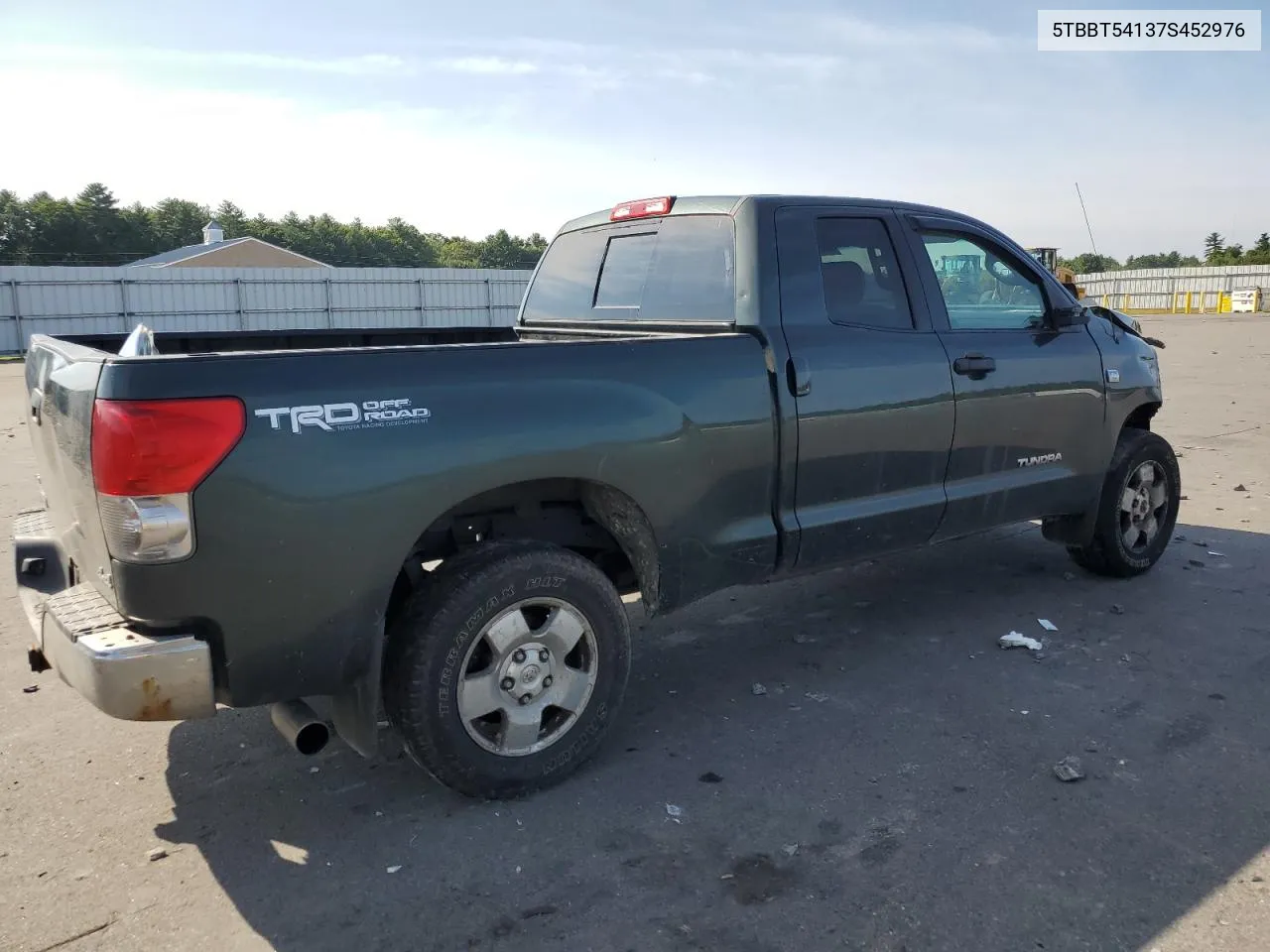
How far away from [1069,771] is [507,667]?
1949mm

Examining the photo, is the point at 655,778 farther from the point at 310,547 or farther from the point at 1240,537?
the point at 1240,537

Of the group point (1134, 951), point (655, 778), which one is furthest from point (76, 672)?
point (1134, 951)

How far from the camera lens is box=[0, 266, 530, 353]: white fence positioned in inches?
1174

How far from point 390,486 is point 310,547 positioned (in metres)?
0.29

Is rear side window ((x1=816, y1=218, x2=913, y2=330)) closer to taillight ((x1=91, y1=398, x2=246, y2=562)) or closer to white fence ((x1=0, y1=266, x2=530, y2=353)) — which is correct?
taillight ((x1=91, y1=398, x2=246, y2=562))

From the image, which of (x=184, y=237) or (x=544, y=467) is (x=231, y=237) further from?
(x=544, y=467)

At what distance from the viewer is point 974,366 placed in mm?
4637

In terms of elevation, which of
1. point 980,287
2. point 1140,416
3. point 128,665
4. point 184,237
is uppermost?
point 184,237

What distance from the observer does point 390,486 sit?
3004 mm

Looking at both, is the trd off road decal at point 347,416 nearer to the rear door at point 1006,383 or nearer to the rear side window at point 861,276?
the rear side window at point 861,276

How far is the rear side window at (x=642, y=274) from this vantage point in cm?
420

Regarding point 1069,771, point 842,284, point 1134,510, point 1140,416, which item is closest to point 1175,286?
point 1140,416

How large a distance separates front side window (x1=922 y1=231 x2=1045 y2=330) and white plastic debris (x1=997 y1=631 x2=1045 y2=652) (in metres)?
1.47

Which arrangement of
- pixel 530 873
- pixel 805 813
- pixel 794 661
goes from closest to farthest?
pixel 530 873
pixel 805 813
pixel 794 661
